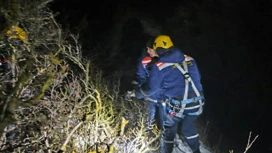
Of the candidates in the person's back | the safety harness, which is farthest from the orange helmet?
the safety harness

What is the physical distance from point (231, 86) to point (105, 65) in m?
4.64

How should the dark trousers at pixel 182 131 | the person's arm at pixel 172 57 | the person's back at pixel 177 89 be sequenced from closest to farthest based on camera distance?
the person's arm at pixel 172 57 → the person's back at pixel 177 89 → the dark trousers at pixel 182 131

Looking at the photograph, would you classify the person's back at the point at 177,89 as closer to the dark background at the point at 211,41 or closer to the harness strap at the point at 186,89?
the harness strap at the point at 186,89

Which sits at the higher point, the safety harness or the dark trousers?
the safety harness

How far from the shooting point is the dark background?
11367 millimetres

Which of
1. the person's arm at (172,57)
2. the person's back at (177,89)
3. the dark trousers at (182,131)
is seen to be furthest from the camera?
the dark trousers at (182,131)

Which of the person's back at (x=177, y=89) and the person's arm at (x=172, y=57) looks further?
the person's back at (x=177, y=89)

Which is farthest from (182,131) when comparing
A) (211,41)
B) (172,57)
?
(211,41)

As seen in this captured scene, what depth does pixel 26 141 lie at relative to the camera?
12.9ft

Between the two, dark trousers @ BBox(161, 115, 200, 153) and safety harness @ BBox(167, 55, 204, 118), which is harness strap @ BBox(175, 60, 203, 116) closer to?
safety harness @ BBox(167, 55, 204, 118)

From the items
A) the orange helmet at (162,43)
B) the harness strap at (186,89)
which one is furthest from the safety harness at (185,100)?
the orange helmet at (162,43)

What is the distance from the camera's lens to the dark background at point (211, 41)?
11.4m

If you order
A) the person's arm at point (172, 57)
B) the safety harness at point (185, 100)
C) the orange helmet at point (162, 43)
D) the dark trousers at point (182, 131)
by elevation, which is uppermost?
the orange helmet at point (162, 43)

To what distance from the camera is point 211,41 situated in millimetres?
13305
